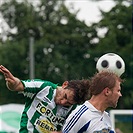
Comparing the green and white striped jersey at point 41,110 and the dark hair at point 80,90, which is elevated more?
the dark hair at point 80,90

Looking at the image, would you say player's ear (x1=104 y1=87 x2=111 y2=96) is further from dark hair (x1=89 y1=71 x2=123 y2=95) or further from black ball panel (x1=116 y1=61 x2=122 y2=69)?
black ball panel (x1=116 y1=61 x2=122 y2=69)

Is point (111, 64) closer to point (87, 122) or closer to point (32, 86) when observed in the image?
point (32, 86)

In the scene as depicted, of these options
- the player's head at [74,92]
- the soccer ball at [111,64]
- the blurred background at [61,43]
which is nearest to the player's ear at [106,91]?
the player's head at [74,92]

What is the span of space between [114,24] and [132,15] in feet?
4.44

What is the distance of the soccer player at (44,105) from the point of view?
595 centimetres

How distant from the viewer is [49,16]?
41.1 meters

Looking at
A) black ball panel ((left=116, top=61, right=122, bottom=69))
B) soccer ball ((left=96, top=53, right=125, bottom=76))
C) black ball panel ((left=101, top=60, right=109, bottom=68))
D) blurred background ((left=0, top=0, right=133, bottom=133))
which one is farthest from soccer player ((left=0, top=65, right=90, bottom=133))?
blurred background ((left=0, top=0, right=133, bottom=133))

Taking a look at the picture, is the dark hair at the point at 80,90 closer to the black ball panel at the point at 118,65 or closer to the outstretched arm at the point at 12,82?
the outstretched arm at the point at 12,82

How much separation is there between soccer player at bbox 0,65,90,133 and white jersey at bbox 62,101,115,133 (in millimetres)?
1046

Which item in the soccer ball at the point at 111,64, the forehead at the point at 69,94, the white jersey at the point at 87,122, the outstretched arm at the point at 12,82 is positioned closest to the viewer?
the white jersey at the point at 87,122

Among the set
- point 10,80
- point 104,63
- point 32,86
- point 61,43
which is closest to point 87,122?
point 10,80

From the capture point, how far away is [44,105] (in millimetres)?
6078

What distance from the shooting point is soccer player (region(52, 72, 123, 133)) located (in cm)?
476

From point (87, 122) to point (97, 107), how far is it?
6.3 inches
